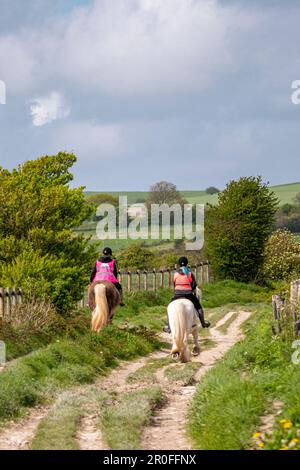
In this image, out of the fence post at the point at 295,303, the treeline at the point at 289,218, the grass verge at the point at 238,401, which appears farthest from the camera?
the treeline at the point at 289,218

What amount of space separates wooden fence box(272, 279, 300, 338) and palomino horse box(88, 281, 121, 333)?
4483 millimetres

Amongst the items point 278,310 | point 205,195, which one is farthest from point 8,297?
point 205,195

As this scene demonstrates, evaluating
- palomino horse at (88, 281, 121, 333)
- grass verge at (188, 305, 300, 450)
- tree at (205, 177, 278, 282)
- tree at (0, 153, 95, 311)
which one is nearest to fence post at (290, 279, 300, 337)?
grass verge at (188, 305, 300, 450)

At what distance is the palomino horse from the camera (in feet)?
66.4

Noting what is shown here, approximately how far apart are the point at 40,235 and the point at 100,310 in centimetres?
1441

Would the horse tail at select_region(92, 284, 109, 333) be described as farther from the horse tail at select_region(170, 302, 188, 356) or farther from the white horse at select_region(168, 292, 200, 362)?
the horse tail at select_region(170, 302, 188, 356)

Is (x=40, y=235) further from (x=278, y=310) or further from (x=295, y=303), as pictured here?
(x=295, y=303)

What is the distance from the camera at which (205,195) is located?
165000mm

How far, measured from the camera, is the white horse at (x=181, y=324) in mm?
17641

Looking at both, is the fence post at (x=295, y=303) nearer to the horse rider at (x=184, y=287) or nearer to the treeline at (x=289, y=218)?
the horse rider at (x=184, y=287)

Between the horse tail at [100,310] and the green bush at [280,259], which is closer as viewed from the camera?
the horse tail at [100,310]

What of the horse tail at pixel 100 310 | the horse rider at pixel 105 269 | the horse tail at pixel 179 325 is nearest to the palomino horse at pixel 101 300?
the horse tail at pixel 100 310

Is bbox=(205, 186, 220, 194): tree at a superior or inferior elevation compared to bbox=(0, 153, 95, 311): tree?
superior

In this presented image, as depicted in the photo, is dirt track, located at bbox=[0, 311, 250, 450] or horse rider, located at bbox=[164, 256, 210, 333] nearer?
dirt track, located at bbox=[0, 311, 250, 450]
